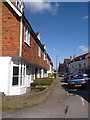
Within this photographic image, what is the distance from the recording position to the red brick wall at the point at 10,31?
1530cm

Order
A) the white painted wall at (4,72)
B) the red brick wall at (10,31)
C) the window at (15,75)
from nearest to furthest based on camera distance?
1. the white painted wall at (4,72)
2. the red brick wall at (10,31)
3. the window at (15,75)

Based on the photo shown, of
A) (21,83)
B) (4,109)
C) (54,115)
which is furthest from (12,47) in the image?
(54,115)

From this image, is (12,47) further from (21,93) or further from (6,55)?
(21,93)

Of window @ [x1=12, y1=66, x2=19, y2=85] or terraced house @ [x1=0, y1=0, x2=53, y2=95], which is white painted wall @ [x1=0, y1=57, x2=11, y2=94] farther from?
window @ [x1=12, y1=66, x2=19, y2=85]

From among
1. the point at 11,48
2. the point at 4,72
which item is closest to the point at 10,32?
the point at 11,48

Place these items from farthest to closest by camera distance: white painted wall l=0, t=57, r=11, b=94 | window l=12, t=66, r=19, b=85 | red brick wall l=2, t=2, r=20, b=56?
1. window l=12, t=66, r=19, b=85
2. red brick wall l=2, t=2, r=20, b=56
3. white painted wall l=0, t=57, r=11, b=94

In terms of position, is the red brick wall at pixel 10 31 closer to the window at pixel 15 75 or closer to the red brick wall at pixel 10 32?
the red brick wall at pixel 10 32

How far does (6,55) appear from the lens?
602 inches

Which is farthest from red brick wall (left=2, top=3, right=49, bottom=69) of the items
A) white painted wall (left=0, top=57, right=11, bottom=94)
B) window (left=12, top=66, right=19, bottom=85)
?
window (left=12, top=66, right=19, bottom=85)

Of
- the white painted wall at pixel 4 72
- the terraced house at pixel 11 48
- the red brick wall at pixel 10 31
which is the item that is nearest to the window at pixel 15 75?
the terraced house at pixel 11 48

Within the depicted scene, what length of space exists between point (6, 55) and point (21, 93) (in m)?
3.07

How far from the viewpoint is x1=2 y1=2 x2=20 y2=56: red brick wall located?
15305 millimetres

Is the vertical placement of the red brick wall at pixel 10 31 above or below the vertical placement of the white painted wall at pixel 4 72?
above

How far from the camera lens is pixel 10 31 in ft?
51.0
